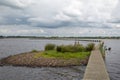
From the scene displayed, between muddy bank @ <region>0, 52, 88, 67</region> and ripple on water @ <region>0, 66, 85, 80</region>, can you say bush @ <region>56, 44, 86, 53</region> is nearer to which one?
muddy bank @ <region>0, 52, 88, 67</region>

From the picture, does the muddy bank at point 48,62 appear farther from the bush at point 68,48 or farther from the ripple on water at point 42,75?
the bush at point 68,48

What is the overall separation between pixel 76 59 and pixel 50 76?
26.9ft

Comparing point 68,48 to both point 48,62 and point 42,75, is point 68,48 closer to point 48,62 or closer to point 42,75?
point 48,62

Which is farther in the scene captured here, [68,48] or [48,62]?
[68,48]

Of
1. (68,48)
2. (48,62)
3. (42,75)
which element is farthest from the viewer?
(68,48)

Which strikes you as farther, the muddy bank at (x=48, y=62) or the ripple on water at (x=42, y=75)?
the muddy bank at (x=48, y=62)

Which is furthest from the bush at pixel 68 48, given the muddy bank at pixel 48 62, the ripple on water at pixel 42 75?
the ripple on water at pixel 42 75

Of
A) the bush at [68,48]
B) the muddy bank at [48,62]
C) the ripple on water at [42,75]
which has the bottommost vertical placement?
the ripple on water at [42,75]

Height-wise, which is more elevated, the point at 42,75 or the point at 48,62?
the point at 48,62

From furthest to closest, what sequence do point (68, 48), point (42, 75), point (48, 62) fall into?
point (68, 48), point (48, 62), point (42, 75)

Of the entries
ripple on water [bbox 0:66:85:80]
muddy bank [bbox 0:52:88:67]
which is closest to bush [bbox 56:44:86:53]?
muddy bank [bbox 0:52:88:67]

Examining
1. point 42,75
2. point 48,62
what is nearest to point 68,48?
point 48,62

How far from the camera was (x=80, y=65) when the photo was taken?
26672 millimetres

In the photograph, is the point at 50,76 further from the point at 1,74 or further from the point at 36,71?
the point at 1,74
